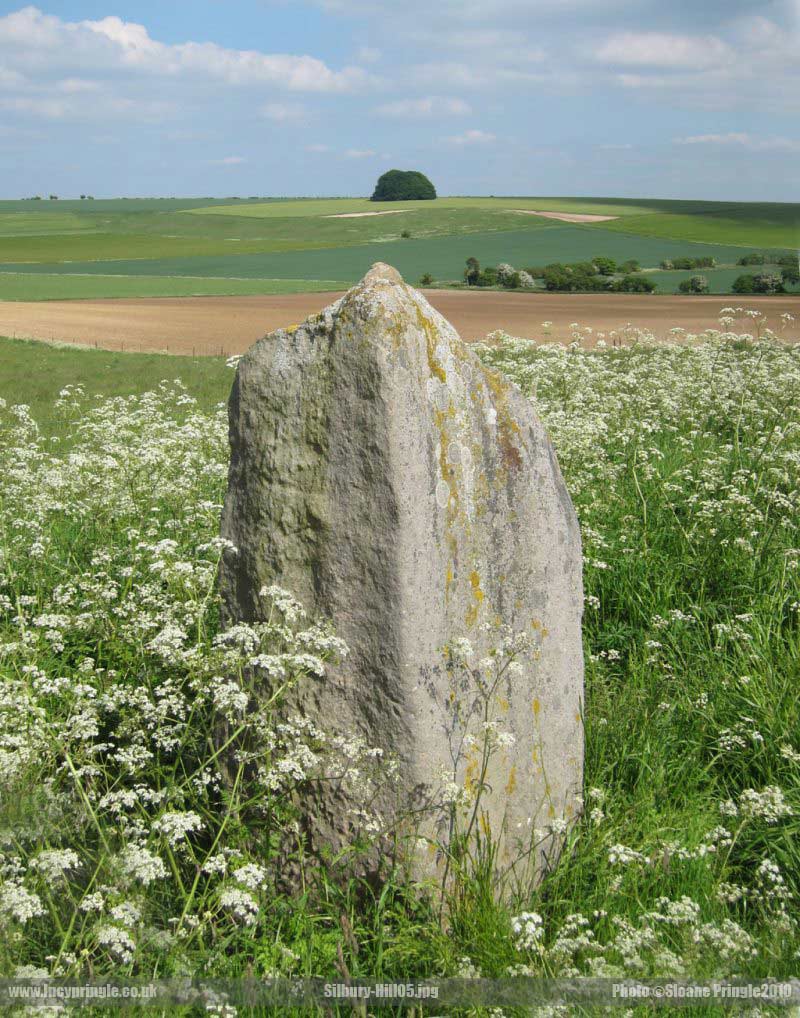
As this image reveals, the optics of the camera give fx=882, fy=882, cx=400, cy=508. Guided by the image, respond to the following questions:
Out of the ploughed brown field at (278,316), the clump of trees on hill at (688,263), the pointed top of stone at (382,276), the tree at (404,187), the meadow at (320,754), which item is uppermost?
the tree at (404,187)

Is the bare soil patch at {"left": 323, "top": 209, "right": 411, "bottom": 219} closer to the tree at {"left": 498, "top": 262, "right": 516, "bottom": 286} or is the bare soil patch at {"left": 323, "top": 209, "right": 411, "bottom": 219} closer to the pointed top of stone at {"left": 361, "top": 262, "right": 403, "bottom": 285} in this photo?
the tree at {"left": 498, "top": 262, "right": 516, "bottom": 286}

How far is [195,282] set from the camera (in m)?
49.3

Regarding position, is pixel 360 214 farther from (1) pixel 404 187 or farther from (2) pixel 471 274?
(2) pixel 471 274

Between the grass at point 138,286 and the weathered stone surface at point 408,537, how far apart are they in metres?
40.8

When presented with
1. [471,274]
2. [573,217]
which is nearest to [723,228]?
[573,217]

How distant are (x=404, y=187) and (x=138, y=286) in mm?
65137

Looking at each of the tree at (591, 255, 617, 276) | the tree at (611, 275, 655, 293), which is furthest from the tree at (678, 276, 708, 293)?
the tree at (591, 255, 617, 276)

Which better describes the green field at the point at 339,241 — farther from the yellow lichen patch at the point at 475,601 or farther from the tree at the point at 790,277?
the yellow lichen patch at the point at 475,601

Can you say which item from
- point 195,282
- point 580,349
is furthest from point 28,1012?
point 195,282

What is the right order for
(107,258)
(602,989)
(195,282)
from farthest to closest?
(107,258), (195,282), (602,989)

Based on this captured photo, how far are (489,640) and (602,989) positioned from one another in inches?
49.3

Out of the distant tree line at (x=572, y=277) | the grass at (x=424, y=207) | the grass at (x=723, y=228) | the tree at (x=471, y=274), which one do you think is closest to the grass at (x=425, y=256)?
the tree at (x=471, y=274)

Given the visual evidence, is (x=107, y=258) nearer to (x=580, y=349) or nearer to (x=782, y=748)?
(x=580, y=349)

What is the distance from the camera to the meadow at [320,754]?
284 centimetres
